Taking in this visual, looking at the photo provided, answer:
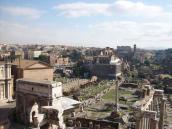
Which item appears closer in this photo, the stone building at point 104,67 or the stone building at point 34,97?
the stone building at point 34,97

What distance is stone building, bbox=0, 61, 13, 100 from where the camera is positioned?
3332 centimetres

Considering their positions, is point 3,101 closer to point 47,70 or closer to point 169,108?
point 47,70

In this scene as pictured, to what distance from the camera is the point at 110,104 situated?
38.4 meters

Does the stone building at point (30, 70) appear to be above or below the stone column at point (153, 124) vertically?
above

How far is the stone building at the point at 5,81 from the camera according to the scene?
1312 inches

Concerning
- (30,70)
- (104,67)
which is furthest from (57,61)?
(30,70)

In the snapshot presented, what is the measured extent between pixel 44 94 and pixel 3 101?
8.87 metres

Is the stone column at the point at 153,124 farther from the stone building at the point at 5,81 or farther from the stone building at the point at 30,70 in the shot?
the stone building at the point at 30,70

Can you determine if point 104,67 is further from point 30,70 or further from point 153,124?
point 153,124

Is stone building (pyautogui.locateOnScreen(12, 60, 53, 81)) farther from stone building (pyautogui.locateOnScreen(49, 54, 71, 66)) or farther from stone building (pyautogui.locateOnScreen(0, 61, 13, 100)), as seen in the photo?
stone building (pyautogui.locateOnScreen(49, 54, 71, 66))

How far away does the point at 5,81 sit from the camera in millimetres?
33750

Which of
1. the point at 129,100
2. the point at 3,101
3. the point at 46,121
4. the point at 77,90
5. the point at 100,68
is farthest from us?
the point at 100,68

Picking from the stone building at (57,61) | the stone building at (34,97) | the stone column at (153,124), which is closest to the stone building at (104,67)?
the stone building at (57,61)

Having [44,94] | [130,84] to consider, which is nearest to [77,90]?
[130,84]
